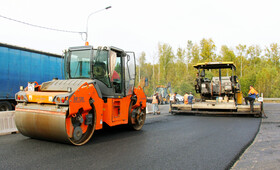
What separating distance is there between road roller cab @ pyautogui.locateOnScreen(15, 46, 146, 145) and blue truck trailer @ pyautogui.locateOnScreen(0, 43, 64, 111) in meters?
3.72

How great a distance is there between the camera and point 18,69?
430 inches

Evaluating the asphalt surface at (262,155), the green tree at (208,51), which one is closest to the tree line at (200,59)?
the green tree at (208,51)

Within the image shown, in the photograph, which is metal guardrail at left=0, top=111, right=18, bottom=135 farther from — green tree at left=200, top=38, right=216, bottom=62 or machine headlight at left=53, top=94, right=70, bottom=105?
green tree at left=200, top=38, right=216, bottom=62

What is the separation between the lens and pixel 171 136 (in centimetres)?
670

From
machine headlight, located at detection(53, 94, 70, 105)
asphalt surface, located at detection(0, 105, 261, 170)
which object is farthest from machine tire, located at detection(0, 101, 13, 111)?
machine headlight, located at detection(53, 94, 70, 105)

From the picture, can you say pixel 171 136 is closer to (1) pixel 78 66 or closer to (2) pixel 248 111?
(1) pixel 78 66

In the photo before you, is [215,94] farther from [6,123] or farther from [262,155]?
[6,123]

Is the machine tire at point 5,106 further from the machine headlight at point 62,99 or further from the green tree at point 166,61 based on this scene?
the green tree at point 166,61

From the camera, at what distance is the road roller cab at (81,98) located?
16.2ft

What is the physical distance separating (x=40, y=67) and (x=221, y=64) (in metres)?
9.47

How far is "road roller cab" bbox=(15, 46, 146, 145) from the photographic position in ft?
16.2

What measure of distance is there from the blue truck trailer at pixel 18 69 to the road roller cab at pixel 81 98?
3.72 m

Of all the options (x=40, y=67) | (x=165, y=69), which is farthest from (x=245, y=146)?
(x=165, y=69)

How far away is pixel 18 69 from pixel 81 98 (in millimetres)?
7292
